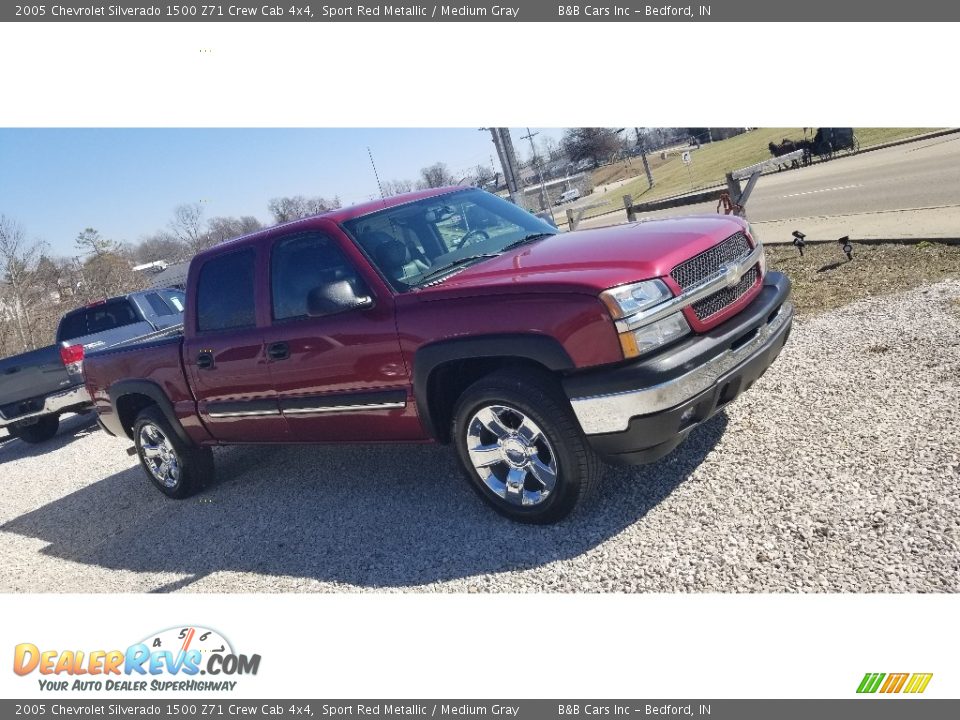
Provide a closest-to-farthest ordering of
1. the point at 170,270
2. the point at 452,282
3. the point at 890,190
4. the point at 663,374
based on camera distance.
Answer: the point at 663,374
the point at 452,282
the point at 890,190
the point at 170,270

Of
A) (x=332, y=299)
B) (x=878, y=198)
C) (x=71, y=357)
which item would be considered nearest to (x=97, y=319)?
(x=71, y=357)

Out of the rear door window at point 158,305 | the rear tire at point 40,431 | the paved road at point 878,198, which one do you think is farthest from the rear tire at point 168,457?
the paved road at point 878,198

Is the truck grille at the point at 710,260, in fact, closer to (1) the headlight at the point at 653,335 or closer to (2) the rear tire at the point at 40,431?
(1) the headlight at the point at 653,335

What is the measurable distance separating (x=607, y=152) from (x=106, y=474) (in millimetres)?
84299

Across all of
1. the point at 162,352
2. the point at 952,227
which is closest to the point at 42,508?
the point at 162,352

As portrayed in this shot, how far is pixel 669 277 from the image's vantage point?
3.39 meters

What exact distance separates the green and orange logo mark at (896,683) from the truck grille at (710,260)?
6.03 ft

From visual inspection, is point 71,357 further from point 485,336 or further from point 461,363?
point 485,336

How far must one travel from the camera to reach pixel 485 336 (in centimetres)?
352

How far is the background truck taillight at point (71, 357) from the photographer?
31.0 ft

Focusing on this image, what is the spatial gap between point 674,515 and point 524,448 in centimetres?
86

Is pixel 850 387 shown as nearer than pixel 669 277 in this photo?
No

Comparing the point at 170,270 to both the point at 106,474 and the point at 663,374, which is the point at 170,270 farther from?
the point at 663,374

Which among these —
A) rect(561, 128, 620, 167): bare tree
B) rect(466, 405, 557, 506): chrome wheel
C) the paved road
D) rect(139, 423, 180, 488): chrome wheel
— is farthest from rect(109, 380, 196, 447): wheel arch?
rect(561, 128, 620, 167): bare tree
